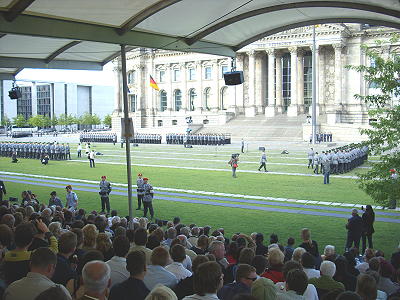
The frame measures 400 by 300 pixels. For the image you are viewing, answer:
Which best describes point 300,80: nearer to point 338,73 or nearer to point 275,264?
point 338,73

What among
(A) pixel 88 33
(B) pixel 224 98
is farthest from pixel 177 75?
(A) pixel 88 33

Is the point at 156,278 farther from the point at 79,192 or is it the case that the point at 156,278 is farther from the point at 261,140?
the point at 261,140

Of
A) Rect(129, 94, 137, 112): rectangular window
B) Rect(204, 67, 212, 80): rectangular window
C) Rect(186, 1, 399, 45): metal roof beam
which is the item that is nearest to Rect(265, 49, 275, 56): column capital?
Rect(204, 67, 212, 80): rectangular window

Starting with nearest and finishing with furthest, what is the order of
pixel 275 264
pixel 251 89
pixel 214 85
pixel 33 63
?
pixel 275 264, pixel 33 63, pixel 251 89, pixel 214 85

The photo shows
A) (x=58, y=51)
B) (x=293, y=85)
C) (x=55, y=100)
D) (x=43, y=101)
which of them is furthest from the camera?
(x=43, y=101)

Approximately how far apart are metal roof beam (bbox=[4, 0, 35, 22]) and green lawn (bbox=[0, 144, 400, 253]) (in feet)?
28.7

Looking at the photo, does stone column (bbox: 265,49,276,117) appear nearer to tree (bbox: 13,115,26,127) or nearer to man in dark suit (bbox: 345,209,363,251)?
man in dark suit (bbox: 345,209,363,251)

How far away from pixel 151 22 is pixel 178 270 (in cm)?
624

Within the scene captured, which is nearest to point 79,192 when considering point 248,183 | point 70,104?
point 248,183

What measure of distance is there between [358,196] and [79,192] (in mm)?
12914

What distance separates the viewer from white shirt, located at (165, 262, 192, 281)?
5.49 m

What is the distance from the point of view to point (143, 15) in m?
9.53

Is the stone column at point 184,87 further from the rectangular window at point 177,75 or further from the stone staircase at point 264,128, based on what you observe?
the stone staircase at point 264,128

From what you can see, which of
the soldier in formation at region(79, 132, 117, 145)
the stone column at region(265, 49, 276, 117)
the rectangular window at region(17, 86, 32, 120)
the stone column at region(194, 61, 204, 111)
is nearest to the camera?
the soldier in formation at region(79, 132, 117, 145)
